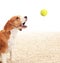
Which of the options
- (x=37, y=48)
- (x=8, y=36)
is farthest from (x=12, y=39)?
(x=37, y=48)

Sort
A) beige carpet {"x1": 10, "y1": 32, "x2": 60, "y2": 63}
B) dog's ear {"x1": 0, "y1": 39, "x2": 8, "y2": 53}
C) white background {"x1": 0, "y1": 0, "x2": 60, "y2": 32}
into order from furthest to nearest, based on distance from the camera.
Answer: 1. white background {"x1": 0, "y1": 0, "x2": 60, "y2": 32}
2. beige carpet {"x1": 10, "y1": 32, "x2": 60, "y2": 63}
3. dog's ear {"x1": 0, "y1": 39, "x2": 8, "y2": 53}

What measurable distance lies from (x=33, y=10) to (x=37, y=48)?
1290 millimetres

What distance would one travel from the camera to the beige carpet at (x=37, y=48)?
189cm

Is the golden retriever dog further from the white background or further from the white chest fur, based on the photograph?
the white background

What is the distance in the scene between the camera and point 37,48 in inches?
84.7

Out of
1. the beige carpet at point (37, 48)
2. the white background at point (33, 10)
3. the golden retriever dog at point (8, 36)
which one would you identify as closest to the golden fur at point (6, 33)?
the golden retriever dog at point (8, 36)

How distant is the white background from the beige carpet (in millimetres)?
464

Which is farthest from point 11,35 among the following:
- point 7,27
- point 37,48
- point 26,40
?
point 26,40

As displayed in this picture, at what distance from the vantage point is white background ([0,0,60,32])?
314 cm

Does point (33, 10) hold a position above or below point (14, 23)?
above

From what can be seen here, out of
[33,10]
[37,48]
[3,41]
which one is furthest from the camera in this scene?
[33,10]

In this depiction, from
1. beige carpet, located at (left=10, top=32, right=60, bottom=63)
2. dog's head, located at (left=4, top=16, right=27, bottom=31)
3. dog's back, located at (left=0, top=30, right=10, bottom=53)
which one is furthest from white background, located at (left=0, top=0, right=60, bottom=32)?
dog's back, located at (left=0, top=30, right=10, bottom=53)

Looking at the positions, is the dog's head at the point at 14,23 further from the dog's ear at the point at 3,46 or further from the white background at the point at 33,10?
the white background at the point at 33,10

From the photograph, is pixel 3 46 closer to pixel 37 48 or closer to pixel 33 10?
pixel 37 48
